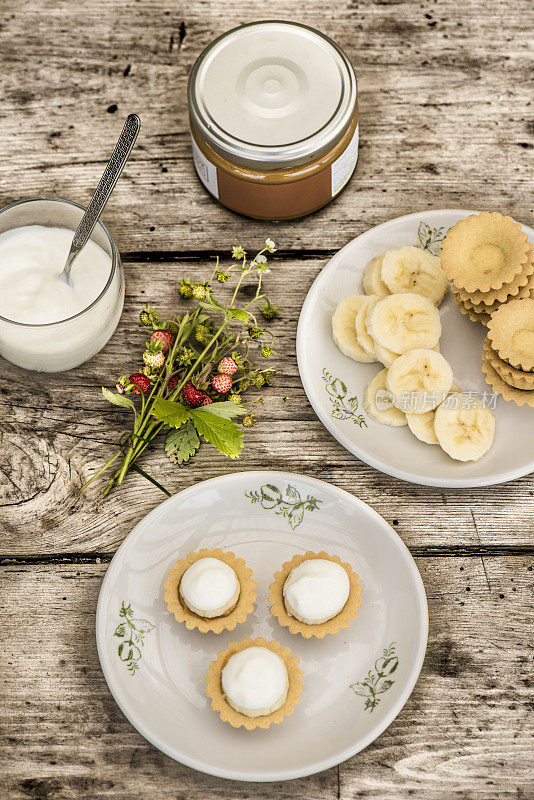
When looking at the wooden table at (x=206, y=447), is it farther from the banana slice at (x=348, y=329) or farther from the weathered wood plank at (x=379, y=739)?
the banana slice at (x=348, y=329)

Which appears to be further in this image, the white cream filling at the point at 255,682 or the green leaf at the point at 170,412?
the green leaf at the point at 170,412

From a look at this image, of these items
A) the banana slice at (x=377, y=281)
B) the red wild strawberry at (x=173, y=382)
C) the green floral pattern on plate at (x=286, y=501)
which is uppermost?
the banana slice at (x=377, y=281)

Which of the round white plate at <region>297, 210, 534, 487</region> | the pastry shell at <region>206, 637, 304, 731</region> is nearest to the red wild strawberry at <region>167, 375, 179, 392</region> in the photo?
the round white plate at <region>297, 210, 534, 487</region>

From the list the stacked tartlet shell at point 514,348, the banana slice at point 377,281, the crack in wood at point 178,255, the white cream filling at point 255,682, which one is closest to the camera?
the white cream filling at point 255,682

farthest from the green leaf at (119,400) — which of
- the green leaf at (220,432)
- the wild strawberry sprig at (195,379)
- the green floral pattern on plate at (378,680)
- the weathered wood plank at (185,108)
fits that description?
the green floral pattern on plate at (378,680)

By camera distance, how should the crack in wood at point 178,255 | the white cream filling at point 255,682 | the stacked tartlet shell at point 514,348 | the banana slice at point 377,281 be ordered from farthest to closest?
the crack in wood at point 178,255
the banana slice at point 377,281
the stacked tartlet shell at point 514,348
the white cream filling at point 255,682

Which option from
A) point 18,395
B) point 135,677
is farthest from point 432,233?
point 135,677

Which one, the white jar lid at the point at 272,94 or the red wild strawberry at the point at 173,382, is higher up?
the white jar lid at the point at 272,94

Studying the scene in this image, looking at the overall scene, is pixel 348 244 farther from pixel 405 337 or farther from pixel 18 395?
pixel 18 395
